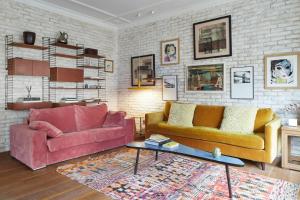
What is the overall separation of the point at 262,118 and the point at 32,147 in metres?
3.55

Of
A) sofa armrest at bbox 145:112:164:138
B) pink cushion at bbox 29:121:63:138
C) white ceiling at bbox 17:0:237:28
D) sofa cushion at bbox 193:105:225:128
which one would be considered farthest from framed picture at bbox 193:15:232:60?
pink cushion at bbox 29:121:63:138

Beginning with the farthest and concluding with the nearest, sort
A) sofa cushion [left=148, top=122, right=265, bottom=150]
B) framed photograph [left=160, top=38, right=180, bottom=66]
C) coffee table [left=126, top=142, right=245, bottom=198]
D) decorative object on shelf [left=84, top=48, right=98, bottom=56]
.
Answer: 1. decorative object on shelf [left=84, top=48, right=98, bottom=56]
2. framed photograph [left=160, top=38, right=180, bottom=66]
3. sofa cushion [left=148, top=122, right=265, bottom=150]
4. coffee table [left=126, top=142, right=245, bottom=198]

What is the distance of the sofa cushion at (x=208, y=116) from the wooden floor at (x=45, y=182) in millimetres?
A: 895

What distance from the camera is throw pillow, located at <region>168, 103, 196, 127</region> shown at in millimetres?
4113

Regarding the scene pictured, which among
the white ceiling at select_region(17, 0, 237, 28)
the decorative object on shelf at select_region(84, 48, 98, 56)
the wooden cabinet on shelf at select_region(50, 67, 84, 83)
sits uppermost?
the white ceiling at select_region(17, 0, 237, 28)

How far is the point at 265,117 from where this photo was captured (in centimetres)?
347

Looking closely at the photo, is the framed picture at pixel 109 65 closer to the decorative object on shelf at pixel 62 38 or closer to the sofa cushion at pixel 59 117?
the decorative object on shelf at pixel 62 38

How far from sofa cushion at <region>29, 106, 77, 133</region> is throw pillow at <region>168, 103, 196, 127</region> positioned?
1.90 meters

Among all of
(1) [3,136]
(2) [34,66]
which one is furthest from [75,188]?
(2) [34,66]

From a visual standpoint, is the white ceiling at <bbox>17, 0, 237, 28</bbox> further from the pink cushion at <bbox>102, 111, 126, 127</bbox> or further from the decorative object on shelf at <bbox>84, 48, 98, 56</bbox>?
the pink cushion at <bbox>102, 111, 126, 127</bbox>

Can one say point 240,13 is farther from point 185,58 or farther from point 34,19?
point 34,19

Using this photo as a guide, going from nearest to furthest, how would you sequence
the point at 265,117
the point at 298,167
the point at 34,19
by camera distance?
the point at 298,167, the point at 265,117, the point at 34,19

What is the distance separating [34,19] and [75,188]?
351 centimetres

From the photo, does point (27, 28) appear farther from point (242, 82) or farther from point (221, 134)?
point (242, 82)
